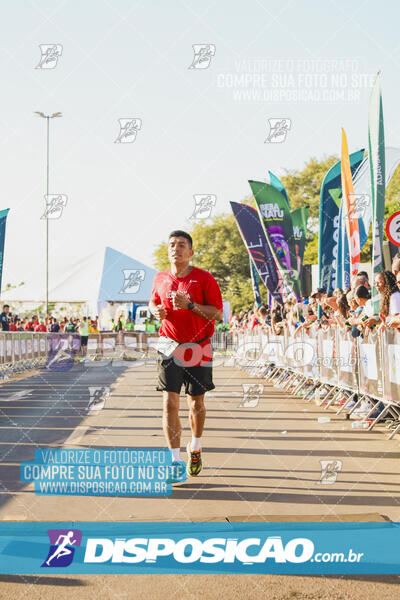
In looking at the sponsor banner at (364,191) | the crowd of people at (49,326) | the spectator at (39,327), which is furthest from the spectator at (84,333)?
the sponsor banner at (364,191)

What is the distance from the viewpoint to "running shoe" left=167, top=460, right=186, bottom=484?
640cm

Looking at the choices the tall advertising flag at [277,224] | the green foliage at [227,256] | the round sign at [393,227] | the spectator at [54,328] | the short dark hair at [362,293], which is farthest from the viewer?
the green foliage at [227,256]

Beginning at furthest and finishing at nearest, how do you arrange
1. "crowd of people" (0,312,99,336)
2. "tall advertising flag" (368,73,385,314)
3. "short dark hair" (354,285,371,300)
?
"crowd of people" (0,312,99,336) → "tall advertising flag" (368,73,385,314) → "short dark hair" (354,285,371,300)

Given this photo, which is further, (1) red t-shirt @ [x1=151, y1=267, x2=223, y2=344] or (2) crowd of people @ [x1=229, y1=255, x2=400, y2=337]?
(2) crowd of people @ [x1=229, y1=255, x2=400, y2=337]

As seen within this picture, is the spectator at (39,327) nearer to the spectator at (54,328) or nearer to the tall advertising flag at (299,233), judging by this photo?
the spectator at (54,328)

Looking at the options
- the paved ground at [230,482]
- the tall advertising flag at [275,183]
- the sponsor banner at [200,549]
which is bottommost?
the paved ground at [230,482]

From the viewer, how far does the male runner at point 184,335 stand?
6445mm

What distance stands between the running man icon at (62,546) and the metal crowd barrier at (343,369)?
517 cm

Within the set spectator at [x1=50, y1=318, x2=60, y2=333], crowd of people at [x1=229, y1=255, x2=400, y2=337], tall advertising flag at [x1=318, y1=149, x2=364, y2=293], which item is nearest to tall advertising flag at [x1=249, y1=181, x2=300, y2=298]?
crowd of people at [x1=229, y1=255, x2=400, y2=337]

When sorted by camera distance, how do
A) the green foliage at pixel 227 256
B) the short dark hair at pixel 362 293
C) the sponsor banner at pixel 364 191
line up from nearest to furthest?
the short dark hair at pixel 362 293 → the sponsor banner at pixel 364 191 → the green foliage at pixel 227 256

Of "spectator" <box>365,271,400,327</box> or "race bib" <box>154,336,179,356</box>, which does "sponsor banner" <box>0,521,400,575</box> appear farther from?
"spectator" <box>365,271,400,327</box>

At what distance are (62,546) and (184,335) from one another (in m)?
2.52

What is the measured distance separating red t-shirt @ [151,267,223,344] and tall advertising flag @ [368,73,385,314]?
6.02 metres

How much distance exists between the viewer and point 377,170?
12.4m
